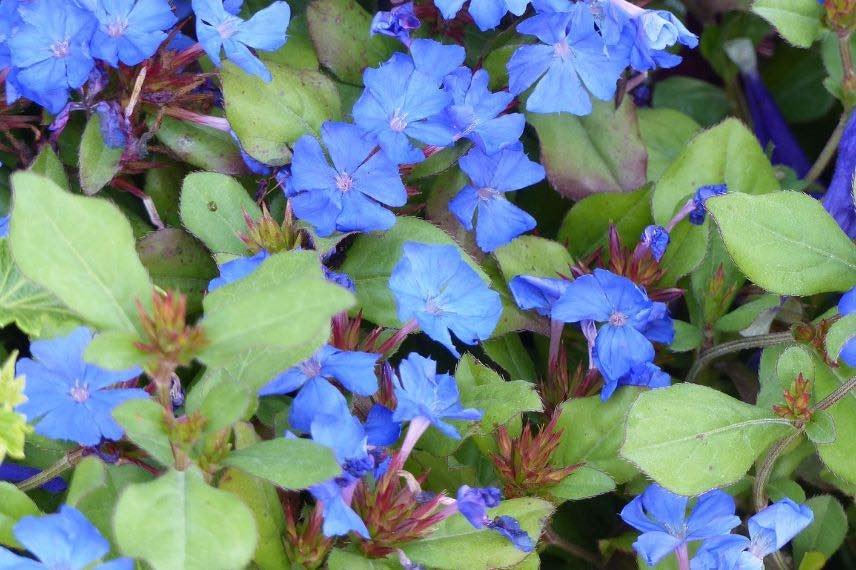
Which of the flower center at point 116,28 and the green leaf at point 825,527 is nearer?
the flower center at point 116,28

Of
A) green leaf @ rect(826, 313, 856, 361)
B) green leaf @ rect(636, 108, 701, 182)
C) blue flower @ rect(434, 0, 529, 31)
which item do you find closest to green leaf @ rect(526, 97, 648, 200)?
green leaf @ rect(636, 108, 701, 182)

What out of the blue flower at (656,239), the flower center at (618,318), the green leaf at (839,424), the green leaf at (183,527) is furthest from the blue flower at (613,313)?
the green leaf at (183,527)

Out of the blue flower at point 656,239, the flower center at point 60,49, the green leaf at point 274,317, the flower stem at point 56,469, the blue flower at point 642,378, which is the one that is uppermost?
the flower center at point 60,49

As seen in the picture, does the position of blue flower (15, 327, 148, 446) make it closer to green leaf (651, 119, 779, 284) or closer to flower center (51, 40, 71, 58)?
flower center (51, 40, 71, 58)

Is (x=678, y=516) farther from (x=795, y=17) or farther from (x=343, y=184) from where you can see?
(x=795, y=17)

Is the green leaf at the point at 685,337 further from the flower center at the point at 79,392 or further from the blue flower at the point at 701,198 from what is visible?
the flower center at the point at 79,392

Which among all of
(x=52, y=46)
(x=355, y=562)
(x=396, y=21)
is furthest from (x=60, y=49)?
(x=355, y=562)

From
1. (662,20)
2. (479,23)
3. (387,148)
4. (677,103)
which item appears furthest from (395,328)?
(677,103)

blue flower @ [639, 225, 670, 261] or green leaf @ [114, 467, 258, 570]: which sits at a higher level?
blue flower @ [639, 225, 670, 261]
